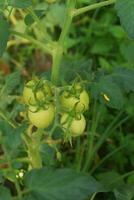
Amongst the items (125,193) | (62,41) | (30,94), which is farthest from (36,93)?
(125,193)

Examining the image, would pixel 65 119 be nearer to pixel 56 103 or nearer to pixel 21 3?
pixel 56 103

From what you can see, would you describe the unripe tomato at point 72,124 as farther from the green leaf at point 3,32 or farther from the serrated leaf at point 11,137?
the green leaf at point 3,32

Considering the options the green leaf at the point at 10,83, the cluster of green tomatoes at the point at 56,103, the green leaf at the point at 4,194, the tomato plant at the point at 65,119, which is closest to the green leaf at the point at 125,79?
the tomato plant at the point at 65,119

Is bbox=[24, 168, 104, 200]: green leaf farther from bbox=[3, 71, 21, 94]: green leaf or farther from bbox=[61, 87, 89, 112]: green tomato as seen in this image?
bbox=[3, 71, 21, 94]: green leaf

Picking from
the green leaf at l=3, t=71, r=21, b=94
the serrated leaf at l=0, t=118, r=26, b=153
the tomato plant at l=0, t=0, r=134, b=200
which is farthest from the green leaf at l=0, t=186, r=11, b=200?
the green leaf at l=3, t=71, r=21, b=94

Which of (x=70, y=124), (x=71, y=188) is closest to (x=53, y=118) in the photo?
(x=70, y=124)

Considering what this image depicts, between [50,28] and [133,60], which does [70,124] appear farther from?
[50,28]
